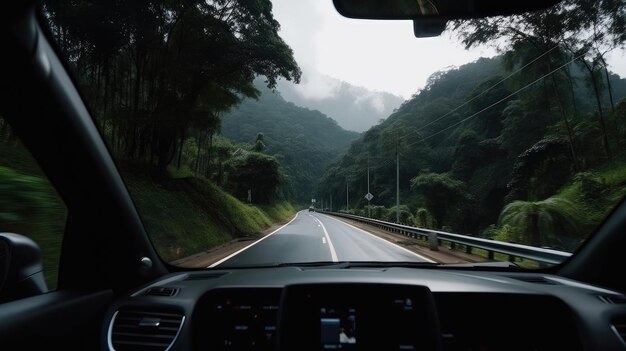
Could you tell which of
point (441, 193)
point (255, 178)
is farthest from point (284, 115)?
point (441, 193)

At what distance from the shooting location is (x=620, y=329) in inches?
86.2

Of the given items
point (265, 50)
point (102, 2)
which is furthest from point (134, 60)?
point (265, 50)

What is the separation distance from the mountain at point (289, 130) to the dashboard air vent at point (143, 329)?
302cm

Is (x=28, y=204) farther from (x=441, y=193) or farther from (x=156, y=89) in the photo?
(x=441, y=193)

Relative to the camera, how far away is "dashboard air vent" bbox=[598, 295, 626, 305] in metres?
2.34

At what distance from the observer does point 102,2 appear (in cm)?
577

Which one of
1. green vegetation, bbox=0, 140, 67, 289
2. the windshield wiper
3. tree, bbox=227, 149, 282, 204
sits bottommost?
the windshield wiper

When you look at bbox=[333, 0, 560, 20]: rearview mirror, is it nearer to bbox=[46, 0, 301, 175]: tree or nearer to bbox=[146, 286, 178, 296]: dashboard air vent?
bbox=[146, 286, 178, 296]: dashboard air vent

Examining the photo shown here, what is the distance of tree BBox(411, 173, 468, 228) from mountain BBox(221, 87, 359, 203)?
2802 centimetres

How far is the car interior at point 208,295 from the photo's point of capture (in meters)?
1.98

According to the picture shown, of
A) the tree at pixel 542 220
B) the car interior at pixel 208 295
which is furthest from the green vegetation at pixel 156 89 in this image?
the tree at pixel 542 220

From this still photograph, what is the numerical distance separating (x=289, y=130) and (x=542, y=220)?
3.90 meters

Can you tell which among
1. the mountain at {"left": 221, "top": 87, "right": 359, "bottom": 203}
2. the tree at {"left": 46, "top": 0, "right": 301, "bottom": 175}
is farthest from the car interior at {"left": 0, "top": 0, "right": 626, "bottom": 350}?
the mountain at {"left": 221, "top": 87, "right": 359, "bottom": 203}

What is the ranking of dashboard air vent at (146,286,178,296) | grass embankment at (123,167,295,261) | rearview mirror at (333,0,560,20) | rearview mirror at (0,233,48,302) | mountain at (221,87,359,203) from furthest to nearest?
grass embankment at (123,167,295,261) → mountain at (221,87,359,203) → dashboard air vent at (146,286,178,296) → rearview mirror at (333,0,560,20) → rearview mirror at (0,233,48,302)
